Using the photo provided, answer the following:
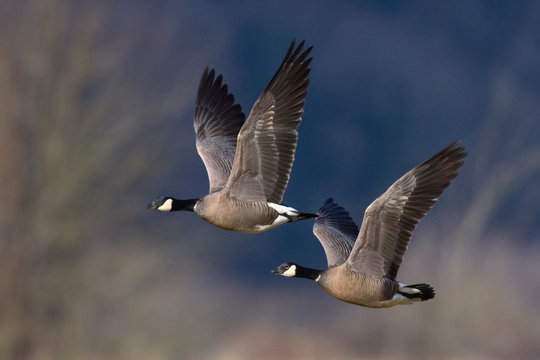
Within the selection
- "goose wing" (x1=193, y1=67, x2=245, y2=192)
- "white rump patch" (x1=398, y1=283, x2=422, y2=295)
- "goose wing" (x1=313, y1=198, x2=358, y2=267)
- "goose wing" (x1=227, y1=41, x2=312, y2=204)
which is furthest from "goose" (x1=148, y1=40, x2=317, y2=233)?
"goose wing" (x1=193, y1=67, x2=245, y2=192)

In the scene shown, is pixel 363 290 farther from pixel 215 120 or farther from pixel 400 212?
pixel 215 120

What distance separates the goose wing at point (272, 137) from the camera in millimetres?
6273

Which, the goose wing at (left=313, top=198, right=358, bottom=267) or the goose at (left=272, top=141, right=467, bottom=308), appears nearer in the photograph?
the goose at (left=272, top=141, right=467, bottom=308)

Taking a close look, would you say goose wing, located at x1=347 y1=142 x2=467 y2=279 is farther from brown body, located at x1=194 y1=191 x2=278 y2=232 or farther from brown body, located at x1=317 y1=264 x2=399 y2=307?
brown body, located at x1=194 y1=191 x2=278 y2=232

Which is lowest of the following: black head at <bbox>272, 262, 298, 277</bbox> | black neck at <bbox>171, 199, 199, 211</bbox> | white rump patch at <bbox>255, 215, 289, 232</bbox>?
black head at <bbox>272, 262, 298, 277</bbox>

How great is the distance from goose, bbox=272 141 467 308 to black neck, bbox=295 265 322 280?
0.53ft

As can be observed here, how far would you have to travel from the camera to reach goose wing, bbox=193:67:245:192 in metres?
8.09

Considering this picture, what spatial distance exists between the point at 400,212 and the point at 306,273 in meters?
0.93

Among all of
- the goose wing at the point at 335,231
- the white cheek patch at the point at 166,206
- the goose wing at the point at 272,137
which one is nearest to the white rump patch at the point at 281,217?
the goose wing at the point at 272,137

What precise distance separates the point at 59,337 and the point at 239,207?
531 centimetres

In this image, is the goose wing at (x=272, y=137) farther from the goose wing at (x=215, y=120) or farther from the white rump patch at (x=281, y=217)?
the goose wing at (x=215, y=120)

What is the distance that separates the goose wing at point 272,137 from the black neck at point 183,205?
0.45 meters

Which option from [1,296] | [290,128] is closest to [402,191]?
[290,128]

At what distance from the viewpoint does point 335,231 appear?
7410 millimetres
